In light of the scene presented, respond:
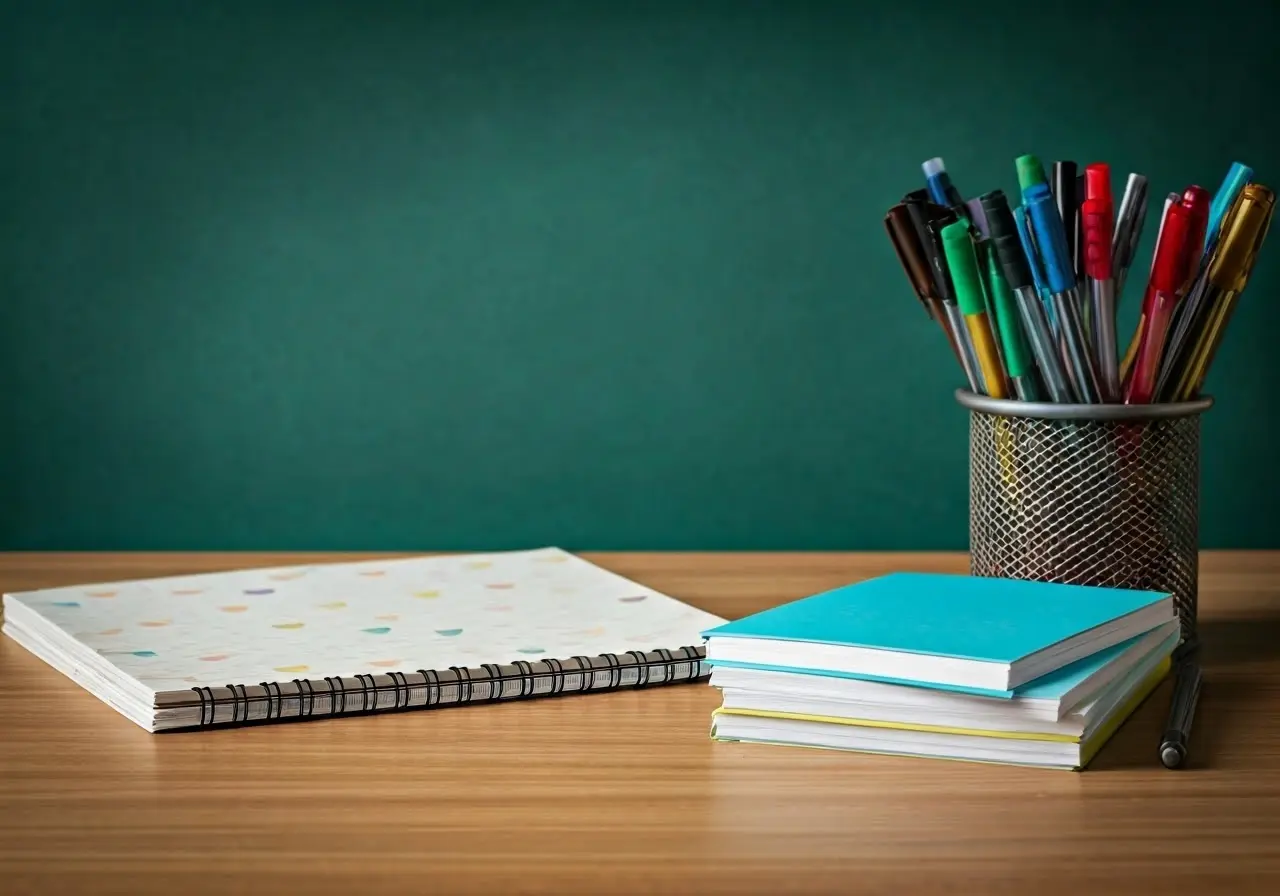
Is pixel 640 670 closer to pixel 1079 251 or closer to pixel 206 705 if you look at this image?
pixel 206 705

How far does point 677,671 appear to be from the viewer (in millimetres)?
757

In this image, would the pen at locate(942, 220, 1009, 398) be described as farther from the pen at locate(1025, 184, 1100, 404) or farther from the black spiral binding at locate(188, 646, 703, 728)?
the black spiral binding at locate(188, 646, 703, 728)

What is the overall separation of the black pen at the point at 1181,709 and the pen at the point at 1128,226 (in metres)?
0.21

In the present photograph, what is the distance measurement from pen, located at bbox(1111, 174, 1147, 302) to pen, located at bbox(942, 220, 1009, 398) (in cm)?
8

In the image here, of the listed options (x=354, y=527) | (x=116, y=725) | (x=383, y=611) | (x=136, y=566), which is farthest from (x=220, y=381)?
(x=116, y=725)

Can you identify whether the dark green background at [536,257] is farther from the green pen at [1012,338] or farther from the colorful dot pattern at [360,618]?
the green pen at [1012,338]

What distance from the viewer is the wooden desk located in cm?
50

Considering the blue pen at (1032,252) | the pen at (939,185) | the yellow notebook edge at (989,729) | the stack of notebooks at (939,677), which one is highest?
the pen at (939,185)

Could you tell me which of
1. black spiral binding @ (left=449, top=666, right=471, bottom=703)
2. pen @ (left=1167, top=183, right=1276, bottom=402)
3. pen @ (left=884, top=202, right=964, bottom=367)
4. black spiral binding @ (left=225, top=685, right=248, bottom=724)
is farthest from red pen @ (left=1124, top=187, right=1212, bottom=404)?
black spiral binding @ (left=225, top=685, right=248, bottom=724)

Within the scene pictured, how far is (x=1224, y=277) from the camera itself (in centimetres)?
76

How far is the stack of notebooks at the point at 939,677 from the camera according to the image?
0.61 metres

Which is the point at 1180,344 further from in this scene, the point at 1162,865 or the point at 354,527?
the point at 354,527


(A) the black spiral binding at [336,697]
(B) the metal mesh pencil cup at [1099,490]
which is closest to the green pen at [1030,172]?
(B) the metal mesh pencil cup at [1099,490]

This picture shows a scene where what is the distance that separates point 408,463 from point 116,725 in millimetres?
750
